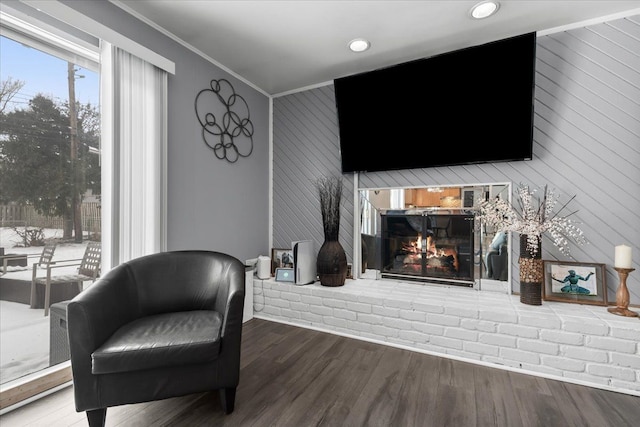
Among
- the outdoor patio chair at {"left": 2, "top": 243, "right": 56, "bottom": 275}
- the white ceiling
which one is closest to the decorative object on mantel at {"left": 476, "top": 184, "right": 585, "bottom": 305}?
the white ceiling

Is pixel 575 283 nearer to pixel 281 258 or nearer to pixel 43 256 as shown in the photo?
pixel 281 258

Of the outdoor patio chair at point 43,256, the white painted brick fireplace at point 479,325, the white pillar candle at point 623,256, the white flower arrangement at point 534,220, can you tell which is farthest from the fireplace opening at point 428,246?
the outdoor patio chair at point 43,256

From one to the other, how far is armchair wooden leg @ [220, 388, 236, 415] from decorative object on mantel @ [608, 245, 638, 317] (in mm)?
2433

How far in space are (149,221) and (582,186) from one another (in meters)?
3.20

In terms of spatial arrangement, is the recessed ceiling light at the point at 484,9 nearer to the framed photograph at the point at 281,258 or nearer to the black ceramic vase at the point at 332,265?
the black ceramic vase at the point at 332,265

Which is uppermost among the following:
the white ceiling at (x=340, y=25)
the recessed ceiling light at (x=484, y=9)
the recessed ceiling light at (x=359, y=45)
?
the white ceiling at (x=340, y=25)

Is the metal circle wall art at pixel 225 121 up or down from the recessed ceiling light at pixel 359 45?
down

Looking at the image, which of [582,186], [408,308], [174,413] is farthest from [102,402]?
[582,186]

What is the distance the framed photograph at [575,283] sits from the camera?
2020mm

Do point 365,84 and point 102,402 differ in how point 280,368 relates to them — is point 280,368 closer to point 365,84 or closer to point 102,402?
point 102,402

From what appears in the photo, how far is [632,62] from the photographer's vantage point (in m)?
1.97

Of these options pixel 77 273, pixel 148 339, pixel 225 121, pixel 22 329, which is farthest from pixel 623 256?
pixel 22 329

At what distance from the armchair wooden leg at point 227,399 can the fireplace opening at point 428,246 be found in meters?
1.74

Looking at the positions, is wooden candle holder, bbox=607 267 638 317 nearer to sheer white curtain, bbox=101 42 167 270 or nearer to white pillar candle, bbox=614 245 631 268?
white pillar candle, bbox=614 245 631 268
